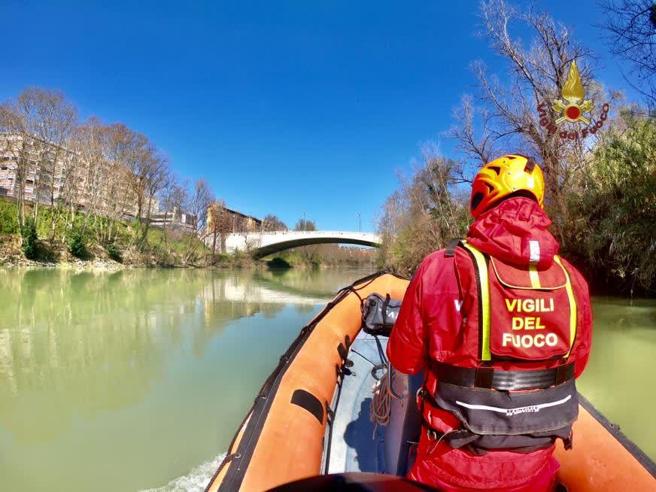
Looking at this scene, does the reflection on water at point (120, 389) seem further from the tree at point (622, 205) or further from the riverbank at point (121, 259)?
the riverbank at point (121, 259)

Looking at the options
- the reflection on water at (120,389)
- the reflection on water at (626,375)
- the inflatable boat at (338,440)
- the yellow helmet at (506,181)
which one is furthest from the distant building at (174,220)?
the yellow helmet at (506,181)

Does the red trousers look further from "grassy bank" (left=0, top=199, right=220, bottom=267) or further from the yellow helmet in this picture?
"grassy bank" (left=0, top=199, right=220, bottom=267)

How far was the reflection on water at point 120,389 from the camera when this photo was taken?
2777 mm

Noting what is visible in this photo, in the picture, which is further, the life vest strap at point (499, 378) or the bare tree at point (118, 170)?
the bare tree at point (118, 170)

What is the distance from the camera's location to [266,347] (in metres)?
6.16

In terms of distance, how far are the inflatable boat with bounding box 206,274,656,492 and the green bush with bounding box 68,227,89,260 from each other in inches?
937

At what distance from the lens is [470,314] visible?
3.72ft

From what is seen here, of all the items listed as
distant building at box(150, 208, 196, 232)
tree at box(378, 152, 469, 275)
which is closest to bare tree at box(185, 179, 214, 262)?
distant building at box(150, 208, 196, 232)

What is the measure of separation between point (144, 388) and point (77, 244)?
21.9 m

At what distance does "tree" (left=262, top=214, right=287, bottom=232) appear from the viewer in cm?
5383

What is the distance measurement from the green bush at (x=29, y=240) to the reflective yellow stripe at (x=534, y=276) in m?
24.5

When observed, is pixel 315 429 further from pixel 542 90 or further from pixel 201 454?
pixel 542 90

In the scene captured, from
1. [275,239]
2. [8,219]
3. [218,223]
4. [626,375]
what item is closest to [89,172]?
[8,219]

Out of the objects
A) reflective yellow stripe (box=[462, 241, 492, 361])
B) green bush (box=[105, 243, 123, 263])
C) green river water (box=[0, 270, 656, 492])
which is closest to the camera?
reflective yellow stripe (box=[462, 241, 492, 361])
